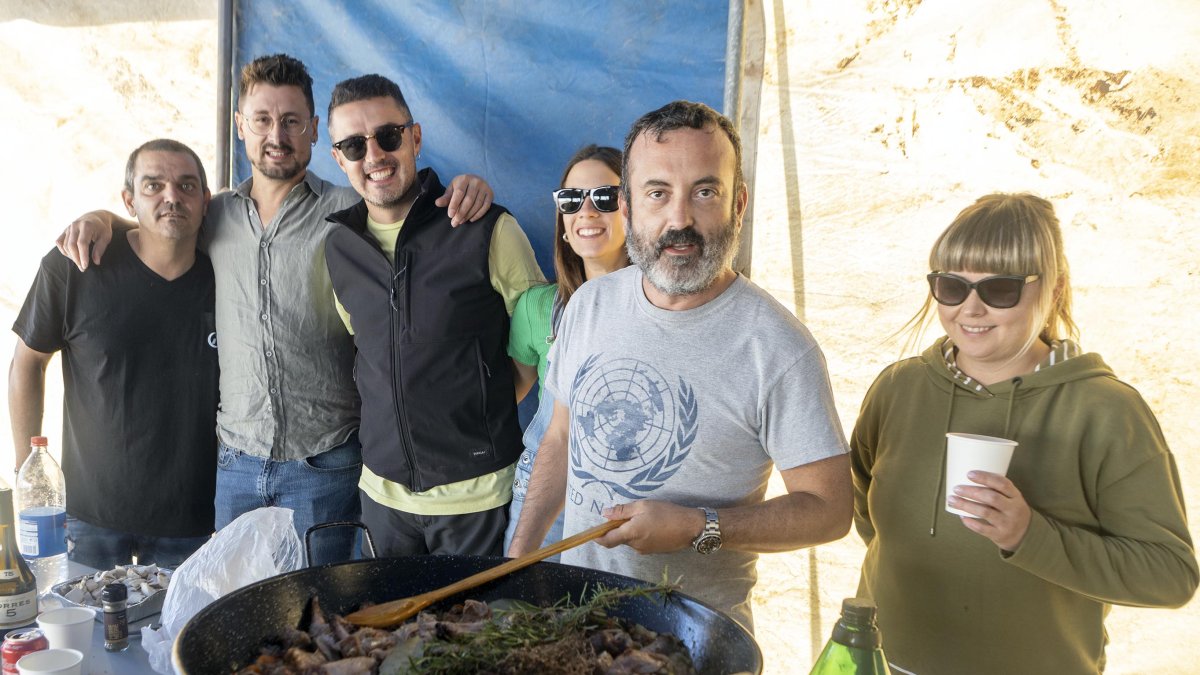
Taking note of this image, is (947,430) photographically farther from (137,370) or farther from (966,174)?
(137,370)

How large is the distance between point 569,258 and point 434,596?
159 cm

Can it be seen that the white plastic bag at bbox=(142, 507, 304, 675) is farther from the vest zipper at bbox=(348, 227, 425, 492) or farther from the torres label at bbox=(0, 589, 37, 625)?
the vest zipper at bbox=(348, 227, 425, 492)

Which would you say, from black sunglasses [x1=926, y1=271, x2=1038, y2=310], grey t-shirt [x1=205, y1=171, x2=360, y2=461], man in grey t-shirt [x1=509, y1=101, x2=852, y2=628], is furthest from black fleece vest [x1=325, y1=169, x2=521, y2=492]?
black sunglasses [x1=926, y1=271, x2=1038, y2=310]

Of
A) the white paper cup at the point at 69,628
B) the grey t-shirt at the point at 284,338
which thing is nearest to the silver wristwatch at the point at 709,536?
the white paper cup at the point at 69,628

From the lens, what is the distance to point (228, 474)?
317 cm

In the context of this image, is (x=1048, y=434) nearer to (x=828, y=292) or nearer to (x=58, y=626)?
(x=828, y=292)

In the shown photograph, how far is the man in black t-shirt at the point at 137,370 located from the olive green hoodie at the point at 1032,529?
8.12 feet

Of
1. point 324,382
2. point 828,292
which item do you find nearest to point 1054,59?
point 828,292

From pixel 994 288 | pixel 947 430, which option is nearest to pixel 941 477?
pixel 947 430

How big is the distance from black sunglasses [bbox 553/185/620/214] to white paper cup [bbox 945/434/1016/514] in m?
1.37

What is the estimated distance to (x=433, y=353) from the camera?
9.29ft

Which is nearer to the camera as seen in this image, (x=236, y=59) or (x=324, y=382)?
(x=324, y=382)

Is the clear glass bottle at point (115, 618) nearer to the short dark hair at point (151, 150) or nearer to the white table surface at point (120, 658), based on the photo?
the white table surface at point (120, 658)

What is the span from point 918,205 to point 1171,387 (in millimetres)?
834
